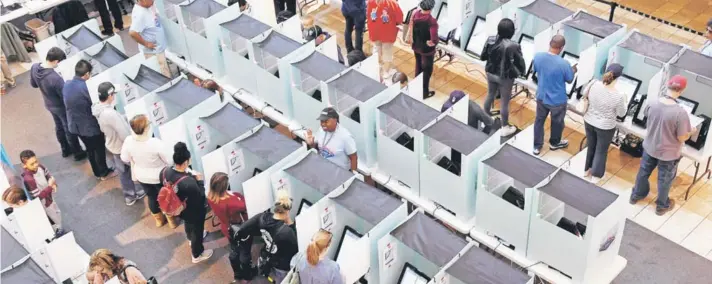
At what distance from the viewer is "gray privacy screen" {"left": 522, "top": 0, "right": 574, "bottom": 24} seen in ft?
25.3

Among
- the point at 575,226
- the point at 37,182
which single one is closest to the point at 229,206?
the point at 37,182

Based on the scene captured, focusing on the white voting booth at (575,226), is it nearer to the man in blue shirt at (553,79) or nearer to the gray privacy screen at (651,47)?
the man in blue shirt at (553,79)

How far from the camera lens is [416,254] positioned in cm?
534

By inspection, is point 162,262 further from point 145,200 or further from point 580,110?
point 580,110

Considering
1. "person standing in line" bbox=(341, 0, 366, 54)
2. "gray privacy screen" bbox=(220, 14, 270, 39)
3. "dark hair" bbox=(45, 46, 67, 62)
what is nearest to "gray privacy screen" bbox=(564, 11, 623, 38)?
"person standing in line" bbox=(341, 0, 366, 54)

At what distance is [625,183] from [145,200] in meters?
4.60

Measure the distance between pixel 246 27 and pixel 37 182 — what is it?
238 centimetres

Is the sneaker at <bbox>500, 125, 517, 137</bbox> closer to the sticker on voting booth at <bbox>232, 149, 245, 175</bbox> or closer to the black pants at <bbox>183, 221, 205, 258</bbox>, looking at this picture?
the sticker on voting booth at <bbox>232, 149, 245, 175</bbox>

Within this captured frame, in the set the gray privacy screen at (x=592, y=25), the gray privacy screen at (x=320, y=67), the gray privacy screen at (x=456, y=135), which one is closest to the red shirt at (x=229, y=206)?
the gray privacy screen at (x=320, y=67)

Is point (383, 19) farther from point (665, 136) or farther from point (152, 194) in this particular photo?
point (665, 136)

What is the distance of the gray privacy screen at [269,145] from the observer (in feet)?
19.9

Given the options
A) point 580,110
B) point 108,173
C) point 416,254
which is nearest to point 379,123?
point 416,254

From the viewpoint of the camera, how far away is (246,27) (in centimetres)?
748

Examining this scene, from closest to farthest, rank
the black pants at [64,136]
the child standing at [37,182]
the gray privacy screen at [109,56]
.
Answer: the child standing at [37,182] < the gray privacy screen at [109,56] < the black pants at [64,136]
